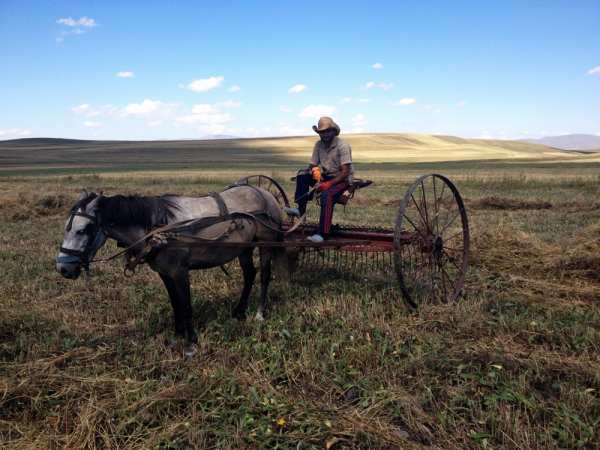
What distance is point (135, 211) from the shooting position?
4.94 meters

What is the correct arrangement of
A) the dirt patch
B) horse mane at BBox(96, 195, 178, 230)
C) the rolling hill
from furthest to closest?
1. the rolling hill
2. the dirt patch
3. horse mane at BBox(96, 195, 178, 230)

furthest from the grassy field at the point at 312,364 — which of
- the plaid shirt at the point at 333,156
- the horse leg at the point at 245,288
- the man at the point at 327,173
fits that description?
the plaid shirt at the point at 333,156

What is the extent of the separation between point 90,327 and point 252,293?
240cm

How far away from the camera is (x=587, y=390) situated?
12.8 feet

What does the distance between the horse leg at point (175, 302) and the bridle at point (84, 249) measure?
0.84 meters

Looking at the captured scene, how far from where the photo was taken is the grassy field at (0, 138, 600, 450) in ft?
11.6

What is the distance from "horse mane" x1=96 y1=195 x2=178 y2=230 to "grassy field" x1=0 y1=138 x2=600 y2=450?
53.8 inches

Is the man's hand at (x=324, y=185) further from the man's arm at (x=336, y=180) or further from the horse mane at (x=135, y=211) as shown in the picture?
the horse mane at (x=135, y=211)

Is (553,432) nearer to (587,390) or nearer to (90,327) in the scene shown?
(587,390)

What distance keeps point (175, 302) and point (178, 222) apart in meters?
0.96

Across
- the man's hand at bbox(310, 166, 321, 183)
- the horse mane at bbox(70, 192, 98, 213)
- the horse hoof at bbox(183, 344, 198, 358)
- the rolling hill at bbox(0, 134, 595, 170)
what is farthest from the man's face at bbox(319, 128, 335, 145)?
the rolling hill at bbox(0, 134, 595, 170)

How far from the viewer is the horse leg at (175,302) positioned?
5.24 meters

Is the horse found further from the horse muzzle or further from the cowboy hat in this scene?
the cowboy hat

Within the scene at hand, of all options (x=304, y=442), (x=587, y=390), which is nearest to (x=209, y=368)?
(x=304, y=442)
